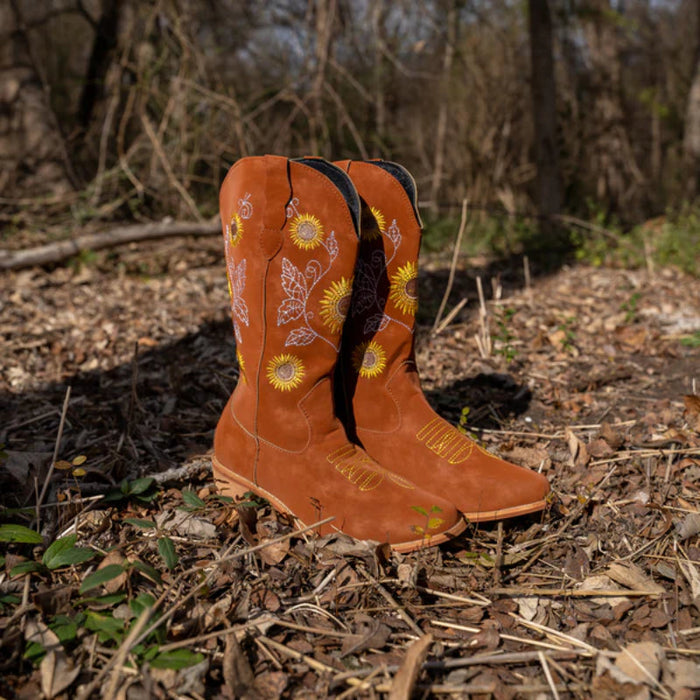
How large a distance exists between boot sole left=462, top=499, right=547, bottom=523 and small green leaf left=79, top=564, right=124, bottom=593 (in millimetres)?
871

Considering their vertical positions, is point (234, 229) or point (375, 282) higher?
point (234, 229)

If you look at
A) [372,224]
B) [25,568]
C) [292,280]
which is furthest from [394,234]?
[25,568]

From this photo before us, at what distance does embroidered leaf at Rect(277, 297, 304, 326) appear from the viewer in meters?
1.65

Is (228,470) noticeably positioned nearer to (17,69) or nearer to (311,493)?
(311,493)

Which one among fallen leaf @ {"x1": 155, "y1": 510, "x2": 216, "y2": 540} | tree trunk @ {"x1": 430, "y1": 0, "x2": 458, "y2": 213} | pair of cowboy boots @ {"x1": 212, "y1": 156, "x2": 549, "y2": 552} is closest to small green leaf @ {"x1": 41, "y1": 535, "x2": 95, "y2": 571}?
fallen leaf @ {"x1": 155, "y1": 510, "x2": 216, "y2": 540}

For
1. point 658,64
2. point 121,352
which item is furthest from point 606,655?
point 658,64

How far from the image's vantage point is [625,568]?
5.24ft

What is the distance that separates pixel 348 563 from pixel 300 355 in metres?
0.53

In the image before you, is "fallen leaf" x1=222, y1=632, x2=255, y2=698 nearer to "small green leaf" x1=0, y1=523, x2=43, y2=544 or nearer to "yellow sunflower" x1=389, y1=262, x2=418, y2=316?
"small green leaf" x1=0, y1=523, x2=43, y2=544

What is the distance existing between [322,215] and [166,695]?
3.51 feet

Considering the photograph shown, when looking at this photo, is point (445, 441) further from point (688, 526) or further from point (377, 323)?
point (688, 526)

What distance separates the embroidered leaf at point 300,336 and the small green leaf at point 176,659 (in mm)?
751

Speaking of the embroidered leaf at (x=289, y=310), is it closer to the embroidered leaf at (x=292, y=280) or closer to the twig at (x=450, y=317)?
the embroidered leaf at (x=292, y=280)

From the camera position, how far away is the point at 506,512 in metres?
1.71
